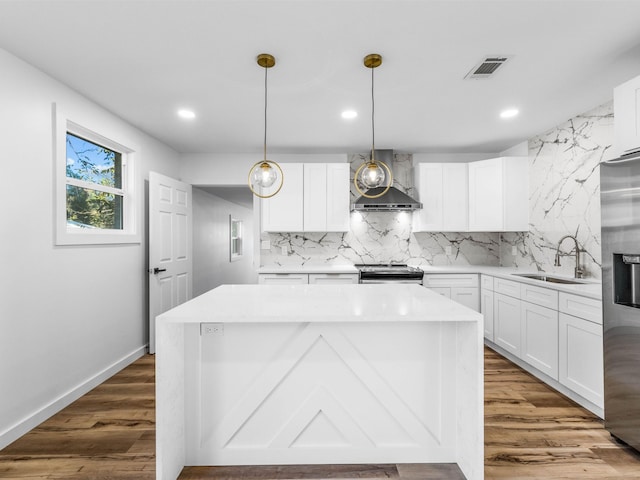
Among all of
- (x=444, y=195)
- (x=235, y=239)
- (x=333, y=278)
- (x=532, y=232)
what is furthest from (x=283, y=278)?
(x=235, y=239)

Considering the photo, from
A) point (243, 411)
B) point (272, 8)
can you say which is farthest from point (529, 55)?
point (243, 411)

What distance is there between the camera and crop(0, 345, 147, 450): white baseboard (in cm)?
217

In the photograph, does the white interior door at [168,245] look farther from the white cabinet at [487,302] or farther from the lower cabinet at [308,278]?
the white cabinet at [487,302]

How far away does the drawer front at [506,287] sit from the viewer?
11.1 ft

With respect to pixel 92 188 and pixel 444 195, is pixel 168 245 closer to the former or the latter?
pixel 92 188

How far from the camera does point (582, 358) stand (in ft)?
8.36

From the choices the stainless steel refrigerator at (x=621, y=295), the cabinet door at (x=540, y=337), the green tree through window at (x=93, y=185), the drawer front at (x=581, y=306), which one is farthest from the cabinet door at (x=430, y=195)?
the green tree through window at (x=93, y=185)

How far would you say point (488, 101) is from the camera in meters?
3.00

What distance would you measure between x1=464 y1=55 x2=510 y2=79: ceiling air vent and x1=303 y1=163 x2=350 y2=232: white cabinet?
2094 millimetres

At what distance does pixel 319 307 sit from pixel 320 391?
52 centimetres

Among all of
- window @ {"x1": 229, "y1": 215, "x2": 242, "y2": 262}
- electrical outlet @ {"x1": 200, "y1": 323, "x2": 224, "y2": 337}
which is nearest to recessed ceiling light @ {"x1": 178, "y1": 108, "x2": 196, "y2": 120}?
electrical outlet @ {"x1": 200, "y1": 323, "x2": 224, "y2": 337}

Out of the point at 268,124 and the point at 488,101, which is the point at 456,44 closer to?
the point at 488,101

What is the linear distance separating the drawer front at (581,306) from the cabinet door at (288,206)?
9.36 feet

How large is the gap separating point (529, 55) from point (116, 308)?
399 cm
